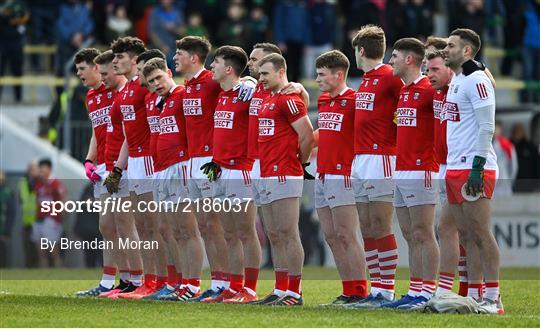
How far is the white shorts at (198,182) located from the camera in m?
15.2

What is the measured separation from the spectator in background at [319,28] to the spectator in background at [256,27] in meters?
1.00

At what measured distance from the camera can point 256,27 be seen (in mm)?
27344

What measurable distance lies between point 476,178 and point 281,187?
2417 mm

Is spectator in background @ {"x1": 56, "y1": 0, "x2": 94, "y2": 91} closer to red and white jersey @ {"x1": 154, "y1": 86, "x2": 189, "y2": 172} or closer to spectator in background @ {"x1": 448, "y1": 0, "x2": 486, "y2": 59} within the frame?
spectator in background @ {"x1": 448, "y1": 0, "x2": 486, "y2": 59}

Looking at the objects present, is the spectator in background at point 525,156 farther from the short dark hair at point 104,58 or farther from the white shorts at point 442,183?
the white shorts at point 442,183

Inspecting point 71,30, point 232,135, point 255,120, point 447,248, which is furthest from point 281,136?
point 71,30

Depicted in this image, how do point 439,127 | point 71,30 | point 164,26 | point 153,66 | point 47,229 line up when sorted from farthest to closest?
point 164,26
point 71,30
point 47,229
point 153,66
point 439,127

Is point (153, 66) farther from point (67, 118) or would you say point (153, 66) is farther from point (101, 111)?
point (67, 118)

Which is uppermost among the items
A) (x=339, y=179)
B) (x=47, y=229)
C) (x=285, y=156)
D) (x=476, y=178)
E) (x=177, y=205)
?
(x=285, y=156)

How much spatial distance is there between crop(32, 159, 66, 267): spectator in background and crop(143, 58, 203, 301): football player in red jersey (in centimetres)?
768

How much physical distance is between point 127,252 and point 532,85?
13836 mm

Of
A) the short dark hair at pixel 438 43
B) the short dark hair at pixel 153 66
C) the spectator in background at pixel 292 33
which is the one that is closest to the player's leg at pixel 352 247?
the short dark hair at pixel 438 43

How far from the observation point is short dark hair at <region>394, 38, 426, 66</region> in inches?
554

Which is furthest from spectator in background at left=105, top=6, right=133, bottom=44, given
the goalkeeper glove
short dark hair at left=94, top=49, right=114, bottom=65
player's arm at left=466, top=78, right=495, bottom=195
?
player's arm at left=466, top=78, right=495, bottom=195
